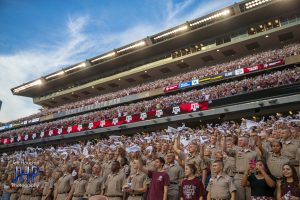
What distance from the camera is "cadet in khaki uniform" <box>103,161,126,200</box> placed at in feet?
21.0

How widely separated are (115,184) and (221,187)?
2500mm

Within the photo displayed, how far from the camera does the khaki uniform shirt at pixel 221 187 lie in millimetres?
5129

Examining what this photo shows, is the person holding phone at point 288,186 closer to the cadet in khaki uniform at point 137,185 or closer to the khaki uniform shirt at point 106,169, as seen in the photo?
the cadet in khaki uniform at point 137,185

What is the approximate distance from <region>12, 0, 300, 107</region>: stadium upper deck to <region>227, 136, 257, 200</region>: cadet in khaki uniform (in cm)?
2823

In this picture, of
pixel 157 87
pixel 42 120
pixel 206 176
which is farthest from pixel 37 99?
pixel 206 176

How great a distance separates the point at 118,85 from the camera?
4662cm

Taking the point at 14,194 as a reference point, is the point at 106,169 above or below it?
above

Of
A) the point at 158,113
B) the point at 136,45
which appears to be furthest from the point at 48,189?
the point at 136,45

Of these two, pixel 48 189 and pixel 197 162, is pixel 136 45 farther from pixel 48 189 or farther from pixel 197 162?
pixel 197 162

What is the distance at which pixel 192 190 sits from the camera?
521cm

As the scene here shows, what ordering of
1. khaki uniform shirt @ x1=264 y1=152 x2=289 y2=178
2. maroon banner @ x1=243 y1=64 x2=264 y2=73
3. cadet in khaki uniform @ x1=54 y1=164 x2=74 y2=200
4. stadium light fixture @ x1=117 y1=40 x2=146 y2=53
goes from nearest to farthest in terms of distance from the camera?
khaki uniform shirt @ x1=264 y1=152 x2=289 y2=178 < cadet in khaki uniform @ x1=54 y1=164 x2=74 y2=200 < maroon banner @ x1=243 y1=64 x2=264 y2=73 < stadium light fixture @ x1=117 y1=40 x2=146 y2=53

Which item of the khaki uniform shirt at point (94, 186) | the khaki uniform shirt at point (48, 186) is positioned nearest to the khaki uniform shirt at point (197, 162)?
the khaki uniform shirt at point (94, 186)

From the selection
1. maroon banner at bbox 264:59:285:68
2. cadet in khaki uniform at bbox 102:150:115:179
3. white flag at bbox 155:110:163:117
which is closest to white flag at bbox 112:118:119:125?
white flag at bbox 155:110:163:117

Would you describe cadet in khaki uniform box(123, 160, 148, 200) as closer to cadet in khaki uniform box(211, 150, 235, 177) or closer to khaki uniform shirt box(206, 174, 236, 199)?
khaki uniform shirt box(206, 174, 236, 199)
